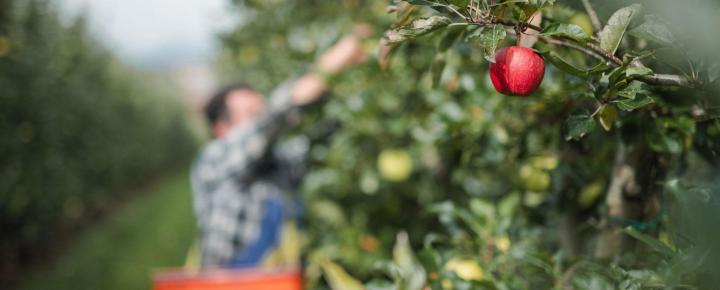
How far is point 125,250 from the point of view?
4875 millimetres

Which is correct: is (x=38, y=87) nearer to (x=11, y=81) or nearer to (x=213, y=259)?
(x=11, y=81)

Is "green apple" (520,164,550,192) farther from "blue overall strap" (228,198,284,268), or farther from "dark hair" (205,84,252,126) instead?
"dark hair" (205,84,252,126)

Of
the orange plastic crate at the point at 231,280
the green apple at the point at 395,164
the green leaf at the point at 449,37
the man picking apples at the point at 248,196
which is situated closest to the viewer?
the green leaf at the point at 449,37

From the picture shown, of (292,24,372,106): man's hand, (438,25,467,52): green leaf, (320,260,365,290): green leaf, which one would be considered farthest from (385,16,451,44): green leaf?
(292,24,372,106): man's hand

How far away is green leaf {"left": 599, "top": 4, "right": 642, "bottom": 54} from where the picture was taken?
546 mm

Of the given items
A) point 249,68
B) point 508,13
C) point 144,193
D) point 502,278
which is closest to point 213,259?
point 502,278

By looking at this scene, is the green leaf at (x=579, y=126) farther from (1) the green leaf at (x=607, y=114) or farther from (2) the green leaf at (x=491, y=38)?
(2) the green leaf at (x=491, y=38)

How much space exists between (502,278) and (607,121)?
34 centimetres

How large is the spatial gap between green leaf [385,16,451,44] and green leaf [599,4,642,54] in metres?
0.15

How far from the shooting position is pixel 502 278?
2.79ft

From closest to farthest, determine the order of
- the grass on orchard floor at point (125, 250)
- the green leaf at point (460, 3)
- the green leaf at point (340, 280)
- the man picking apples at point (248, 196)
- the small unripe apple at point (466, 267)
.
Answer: the green leaf at point (460, 3)
the green leaf at point (340, 280)
the small unripe apple at point (466, 267)
the man picking apples at point (248, 196)
the grass on orchard floor at point (125, 250)

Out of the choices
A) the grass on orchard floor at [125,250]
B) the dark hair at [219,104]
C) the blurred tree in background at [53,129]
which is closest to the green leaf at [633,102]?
the dark hair at [219,104]

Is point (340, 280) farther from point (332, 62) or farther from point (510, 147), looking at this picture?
point (332, 62)

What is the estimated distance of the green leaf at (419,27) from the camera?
0.54 m
